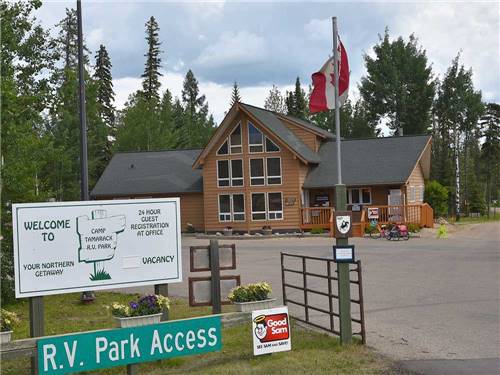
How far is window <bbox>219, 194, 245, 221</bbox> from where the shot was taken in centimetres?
3725

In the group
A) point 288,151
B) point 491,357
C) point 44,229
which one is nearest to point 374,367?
point 491,357

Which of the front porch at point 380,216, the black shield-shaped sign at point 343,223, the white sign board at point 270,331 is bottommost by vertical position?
the white sign board at point 270,331

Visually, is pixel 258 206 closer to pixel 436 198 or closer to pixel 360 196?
pixel 360 196

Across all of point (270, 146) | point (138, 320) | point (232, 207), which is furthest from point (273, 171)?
point (138, 320)

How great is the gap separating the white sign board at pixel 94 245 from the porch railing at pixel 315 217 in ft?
88.9

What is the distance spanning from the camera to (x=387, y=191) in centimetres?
3600

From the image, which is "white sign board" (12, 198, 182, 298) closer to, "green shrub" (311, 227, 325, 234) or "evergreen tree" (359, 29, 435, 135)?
"green shrub" (311, 227, 325, 234)

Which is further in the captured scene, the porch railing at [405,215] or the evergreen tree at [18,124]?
the porch railing at [405,215]

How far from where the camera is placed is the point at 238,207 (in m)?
37.4

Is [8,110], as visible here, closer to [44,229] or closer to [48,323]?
[48,323]

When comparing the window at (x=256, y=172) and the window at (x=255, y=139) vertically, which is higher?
the window at (x=255, y=139)

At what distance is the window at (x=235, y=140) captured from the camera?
37406mm

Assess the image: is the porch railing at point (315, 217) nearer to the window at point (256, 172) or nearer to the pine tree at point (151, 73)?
the window at point (256, 172)

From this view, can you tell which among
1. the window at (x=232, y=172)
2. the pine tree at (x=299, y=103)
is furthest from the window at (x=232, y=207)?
the pine tree at (x=299, y=103)
